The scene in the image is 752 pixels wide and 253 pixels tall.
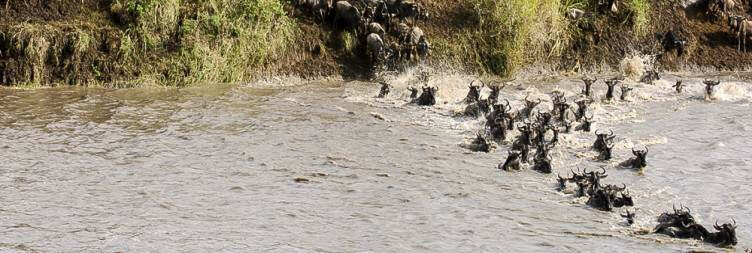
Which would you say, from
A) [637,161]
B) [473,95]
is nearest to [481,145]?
[637,161]

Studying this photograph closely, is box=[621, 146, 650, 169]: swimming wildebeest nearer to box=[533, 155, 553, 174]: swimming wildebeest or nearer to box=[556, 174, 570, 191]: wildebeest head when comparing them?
box=[533, 155, 553, 174]: swimming wildebeest

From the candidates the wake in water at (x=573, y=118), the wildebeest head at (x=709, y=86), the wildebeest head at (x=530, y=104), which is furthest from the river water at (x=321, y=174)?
the wildebeest head at (x=530, y=104)

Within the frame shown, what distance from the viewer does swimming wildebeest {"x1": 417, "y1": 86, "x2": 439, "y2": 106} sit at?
47.5 feet

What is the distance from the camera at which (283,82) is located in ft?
52.1

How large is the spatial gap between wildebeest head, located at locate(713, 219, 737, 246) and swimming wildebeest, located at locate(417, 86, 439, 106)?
611cm

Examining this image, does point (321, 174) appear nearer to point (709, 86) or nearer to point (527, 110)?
point (527, 110)

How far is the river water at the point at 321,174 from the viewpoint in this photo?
29.8 ft

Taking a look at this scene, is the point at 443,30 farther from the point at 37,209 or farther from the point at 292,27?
the point at 37,209

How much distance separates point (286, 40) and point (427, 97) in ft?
9.76

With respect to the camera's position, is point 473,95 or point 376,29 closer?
point 473,95

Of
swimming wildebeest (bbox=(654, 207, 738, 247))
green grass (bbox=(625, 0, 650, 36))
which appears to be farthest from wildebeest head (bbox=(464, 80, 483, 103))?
swimming wildebeest (bbox=(654, 207, 738, 247))

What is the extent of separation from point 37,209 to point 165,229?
141cm

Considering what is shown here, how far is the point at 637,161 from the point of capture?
11.6 meters

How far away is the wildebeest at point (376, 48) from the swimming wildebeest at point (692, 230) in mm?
Answer: 7688
